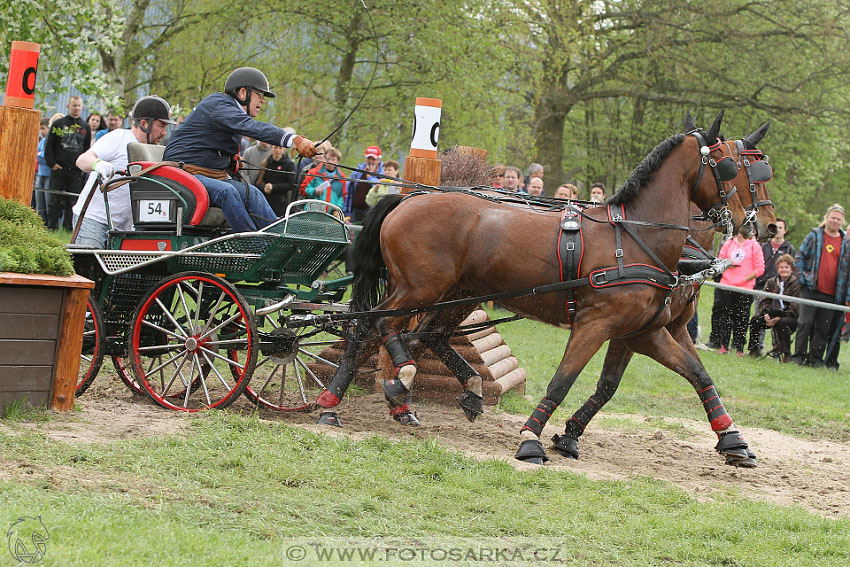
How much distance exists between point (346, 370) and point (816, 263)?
28.0 ft

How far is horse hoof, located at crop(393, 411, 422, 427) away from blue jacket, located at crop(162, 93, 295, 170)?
7.45 feet

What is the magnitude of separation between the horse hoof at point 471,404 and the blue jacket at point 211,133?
2509mm

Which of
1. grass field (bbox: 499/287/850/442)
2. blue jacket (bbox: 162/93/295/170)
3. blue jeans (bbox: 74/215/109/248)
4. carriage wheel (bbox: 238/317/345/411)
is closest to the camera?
blue jacket (bbox: 162/93/295/170)

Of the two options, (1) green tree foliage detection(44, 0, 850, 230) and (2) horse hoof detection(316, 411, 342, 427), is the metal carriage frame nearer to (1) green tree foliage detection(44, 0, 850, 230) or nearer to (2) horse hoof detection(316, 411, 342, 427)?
(2) horse hoof detection(316, 411, 342, 427)

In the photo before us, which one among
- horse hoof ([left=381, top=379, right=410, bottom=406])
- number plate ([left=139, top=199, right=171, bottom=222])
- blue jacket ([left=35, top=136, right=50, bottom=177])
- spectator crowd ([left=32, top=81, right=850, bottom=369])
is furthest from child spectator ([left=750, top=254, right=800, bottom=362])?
blue jacket ([left=35, top=136, right=50, bottom=177])

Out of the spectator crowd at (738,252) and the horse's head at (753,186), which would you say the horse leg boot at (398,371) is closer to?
the horse's head at (753,186)

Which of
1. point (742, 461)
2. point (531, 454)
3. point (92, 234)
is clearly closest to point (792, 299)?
point (742, 461)

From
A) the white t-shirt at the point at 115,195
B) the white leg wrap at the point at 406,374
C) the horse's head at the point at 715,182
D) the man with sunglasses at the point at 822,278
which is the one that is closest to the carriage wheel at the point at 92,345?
the white t-shirt at the point at 115,195

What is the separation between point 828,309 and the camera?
43.5ft

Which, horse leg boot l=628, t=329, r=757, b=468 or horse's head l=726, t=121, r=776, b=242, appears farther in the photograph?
horse leg boot l=628, t=329, r=757, b=468

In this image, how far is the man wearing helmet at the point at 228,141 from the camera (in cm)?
708

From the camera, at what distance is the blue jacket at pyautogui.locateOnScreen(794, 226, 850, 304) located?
43.4ft

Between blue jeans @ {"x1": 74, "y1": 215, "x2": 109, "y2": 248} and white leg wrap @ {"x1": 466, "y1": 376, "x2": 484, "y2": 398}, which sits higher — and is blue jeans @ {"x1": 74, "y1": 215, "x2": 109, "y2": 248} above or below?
above

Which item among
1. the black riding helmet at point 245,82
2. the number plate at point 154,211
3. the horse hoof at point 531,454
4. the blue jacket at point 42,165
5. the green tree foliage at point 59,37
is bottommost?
the horse hoof at point 531,454
